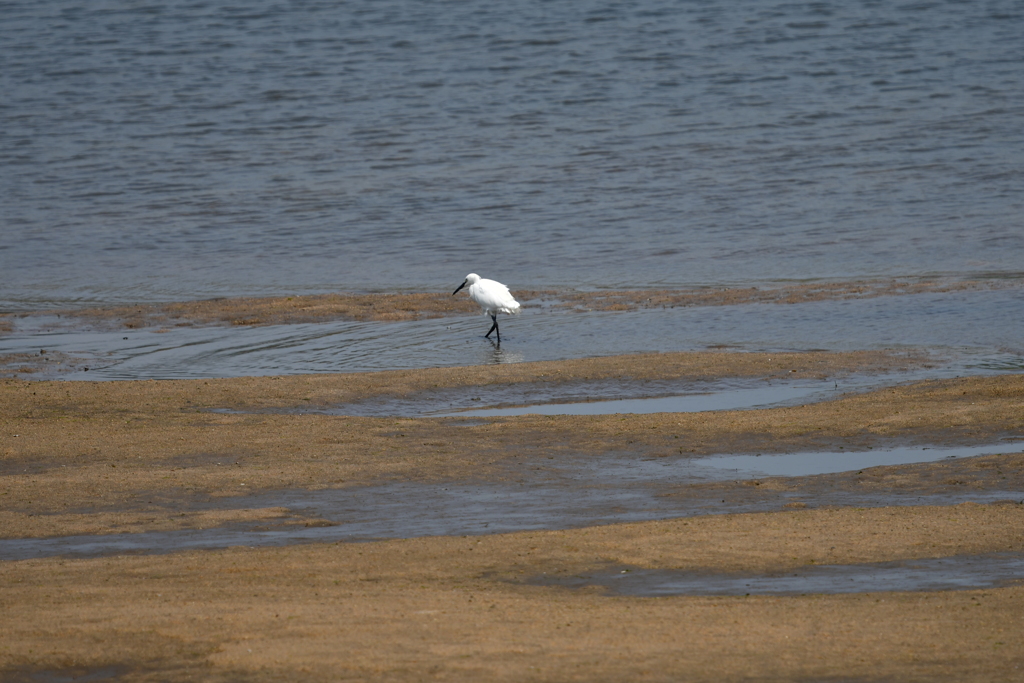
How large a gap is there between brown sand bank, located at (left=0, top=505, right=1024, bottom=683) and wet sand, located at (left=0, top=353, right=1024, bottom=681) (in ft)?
0.05

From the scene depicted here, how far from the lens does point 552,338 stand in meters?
18.2

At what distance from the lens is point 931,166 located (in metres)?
34.8

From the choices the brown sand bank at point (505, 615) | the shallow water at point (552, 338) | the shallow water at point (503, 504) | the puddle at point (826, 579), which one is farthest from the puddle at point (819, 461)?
the shallow water at point (552, 338)

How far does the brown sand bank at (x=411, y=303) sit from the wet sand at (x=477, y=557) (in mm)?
7218

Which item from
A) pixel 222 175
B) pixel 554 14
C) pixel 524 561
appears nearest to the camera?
pixel 524 561

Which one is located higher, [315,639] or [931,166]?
[315,639]

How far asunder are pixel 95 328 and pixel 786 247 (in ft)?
45.3

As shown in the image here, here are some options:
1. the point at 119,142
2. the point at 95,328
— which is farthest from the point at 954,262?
the point at 119,142

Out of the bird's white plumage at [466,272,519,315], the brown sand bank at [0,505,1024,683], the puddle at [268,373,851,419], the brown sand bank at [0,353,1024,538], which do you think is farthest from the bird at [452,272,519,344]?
the brown sand bank at [0,505,1024,683]

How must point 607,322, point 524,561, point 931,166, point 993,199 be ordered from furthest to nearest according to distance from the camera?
point 931,166, point 993,199, point 607,322, point 524,561

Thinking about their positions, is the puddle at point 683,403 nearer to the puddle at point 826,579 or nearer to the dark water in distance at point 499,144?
the puddle at point 826,579

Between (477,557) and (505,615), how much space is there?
116cm

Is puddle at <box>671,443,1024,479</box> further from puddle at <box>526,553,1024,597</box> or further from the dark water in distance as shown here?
the dark water in distance

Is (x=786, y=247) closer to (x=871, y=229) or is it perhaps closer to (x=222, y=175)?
(x=871, y=229)
